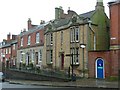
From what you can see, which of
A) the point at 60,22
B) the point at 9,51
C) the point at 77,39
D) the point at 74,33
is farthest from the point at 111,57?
the point at 9,51

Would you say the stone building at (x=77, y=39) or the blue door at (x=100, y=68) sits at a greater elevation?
the stone building at (x=77, y=39)

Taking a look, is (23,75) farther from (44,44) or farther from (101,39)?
(101,39)

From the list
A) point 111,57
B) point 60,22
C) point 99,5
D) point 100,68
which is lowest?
point 100,68

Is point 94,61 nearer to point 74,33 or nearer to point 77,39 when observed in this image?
point 77,39

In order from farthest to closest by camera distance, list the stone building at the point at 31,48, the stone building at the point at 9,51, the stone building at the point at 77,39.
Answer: the stone building at the point at 9,51 → the stone building at the point at 31,48 → the stone building at the point at 77,39

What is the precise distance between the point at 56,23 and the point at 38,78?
11.4 m

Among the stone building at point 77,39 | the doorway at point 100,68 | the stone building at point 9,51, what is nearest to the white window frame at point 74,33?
the stone building at point 77,39

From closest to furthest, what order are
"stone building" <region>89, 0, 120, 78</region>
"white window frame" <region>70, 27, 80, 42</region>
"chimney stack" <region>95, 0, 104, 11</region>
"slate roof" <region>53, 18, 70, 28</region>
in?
"stone building" <region>89, 0, 120, 78</region>
"white window frame" <region>70, 27, 80, 42</region>
"chimney stack" <region>95, 0, 104, 11</region>
"slate roof" <region>53, 18, 70, 28</region>

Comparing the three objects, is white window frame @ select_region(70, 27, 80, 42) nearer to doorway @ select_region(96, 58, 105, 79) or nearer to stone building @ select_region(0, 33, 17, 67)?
doorway @ select_region(96, 58, 105, 79)

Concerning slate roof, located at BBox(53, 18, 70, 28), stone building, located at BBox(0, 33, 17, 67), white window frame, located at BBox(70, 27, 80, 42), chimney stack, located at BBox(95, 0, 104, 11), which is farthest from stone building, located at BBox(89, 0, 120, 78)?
stone building, located at BBox(0, 33, 17, 67)

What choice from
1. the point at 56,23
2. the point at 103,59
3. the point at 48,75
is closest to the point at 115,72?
the point at 103,59

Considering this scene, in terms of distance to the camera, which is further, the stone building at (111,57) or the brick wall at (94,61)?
the brick wall at (94,61)

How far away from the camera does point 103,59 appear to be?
36781mm

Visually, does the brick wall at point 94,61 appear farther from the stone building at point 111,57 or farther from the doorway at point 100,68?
the doorway at point 100,68
